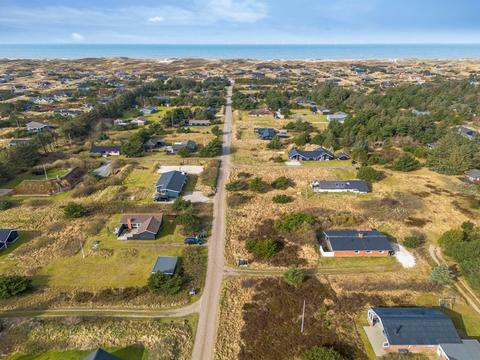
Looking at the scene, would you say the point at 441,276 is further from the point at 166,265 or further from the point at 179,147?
the point at 179,147

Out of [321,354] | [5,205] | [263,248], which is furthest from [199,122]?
[321,354]

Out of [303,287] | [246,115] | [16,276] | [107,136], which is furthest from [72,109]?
[303,287]

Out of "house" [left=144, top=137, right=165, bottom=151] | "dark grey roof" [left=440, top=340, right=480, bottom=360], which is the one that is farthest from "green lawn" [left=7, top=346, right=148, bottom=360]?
"house" [left=144, top=137, right=165, bottom=151]

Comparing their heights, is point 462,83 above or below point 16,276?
above

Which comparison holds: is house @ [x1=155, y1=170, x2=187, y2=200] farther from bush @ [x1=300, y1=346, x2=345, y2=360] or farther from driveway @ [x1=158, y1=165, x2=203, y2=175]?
bush @ [x1=300, y1=346, x2=345, y2=360]

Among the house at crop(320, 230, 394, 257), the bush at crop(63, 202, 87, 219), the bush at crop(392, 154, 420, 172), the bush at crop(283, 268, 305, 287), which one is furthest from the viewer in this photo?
the bush at crop(392, 154, 420, 172)

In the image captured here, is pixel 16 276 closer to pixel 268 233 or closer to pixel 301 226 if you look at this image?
pixel 268 233
